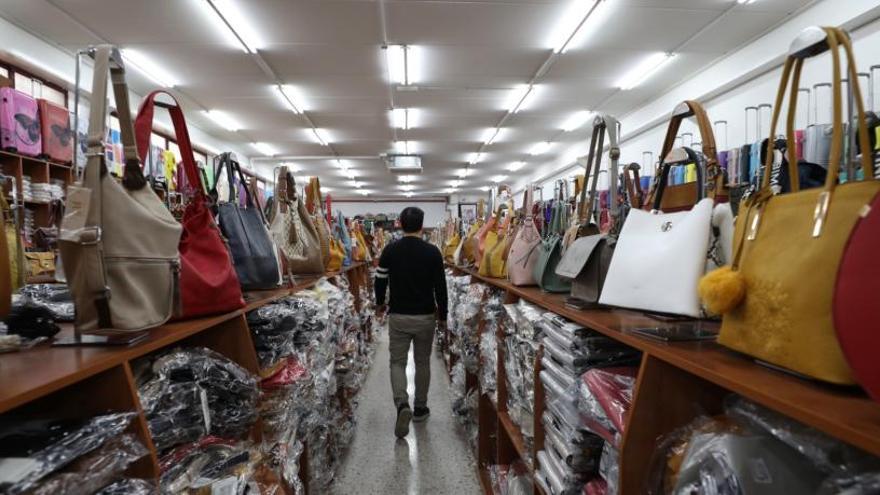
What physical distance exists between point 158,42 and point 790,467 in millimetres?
5920

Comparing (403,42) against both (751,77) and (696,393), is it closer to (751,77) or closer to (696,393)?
(751,77)

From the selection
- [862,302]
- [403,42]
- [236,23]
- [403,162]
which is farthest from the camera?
[403,162]

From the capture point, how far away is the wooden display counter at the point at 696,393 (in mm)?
457

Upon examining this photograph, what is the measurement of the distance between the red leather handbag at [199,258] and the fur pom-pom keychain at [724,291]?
1148 mm

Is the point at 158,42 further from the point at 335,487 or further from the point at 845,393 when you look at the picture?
the point at 845,393

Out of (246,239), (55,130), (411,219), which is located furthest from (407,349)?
(55,130)

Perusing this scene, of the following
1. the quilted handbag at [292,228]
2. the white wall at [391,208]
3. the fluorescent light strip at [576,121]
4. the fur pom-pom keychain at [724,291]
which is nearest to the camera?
the fur pom-pom keychain at [724,291]

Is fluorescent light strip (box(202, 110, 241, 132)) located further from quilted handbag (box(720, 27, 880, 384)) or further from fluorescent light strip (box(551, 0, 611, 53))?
quilted handbag (box(720, 27, 880, 384))

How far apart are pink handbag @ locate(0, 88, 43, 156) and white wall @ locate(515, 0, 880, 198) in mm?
6339

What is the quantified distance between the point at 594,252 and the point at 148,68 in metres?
6.16

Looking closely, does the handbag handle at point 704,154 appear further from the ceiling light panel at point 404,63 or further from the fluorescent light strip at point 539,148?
the fluorescent light strip at point 539,148

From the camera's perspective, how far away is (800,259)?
1.87 ft

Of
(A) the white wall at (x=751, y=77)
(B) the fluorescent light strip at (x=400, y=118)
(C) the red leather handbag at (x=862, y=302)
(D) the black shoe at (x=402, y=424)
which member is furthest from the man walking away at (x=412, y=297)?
(B) the fluorescent light strip at (x=400, y=118)

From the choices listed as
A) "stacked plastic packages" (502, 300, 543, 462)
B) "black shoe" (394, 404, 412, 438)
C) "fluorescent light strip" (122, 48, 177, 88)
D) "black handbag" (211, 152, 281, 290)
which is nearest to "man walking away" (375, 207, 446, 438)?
"black shoe" (394, 404, 412, 438)
